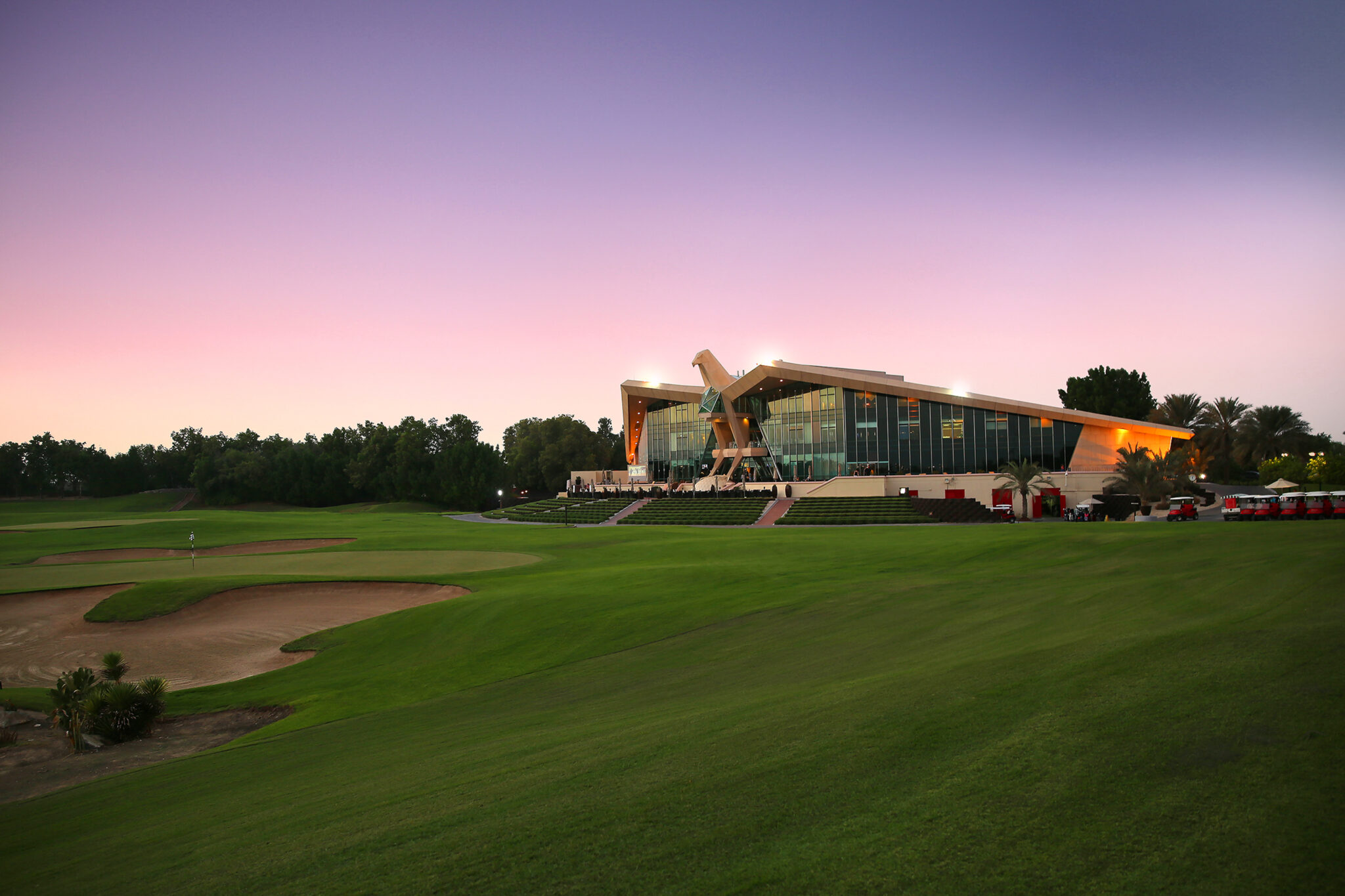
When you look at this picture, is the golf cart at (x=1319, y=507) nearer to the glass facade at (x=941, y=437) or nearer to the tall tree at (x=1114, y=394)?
the glass facade at (x=941, y=437)

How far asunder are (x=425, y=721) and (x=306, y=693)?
579 cm

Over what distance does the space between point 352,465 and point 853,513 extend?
10134 cm

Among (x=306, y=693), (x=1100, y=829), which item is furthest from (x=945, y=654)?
(x=306, y=693)

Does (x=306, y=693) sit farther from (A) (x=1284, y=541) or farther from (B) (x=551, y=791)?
(A) (x=1284, y=541)

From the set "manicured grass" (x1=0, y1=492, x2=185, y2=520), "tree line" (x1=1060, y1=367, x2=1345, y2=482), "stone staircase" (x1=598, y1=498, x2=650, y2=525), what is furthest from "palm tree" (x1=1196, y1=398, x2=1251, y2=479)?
"manicured grass" (x1=0, y1=492, x2=185, y2=520)

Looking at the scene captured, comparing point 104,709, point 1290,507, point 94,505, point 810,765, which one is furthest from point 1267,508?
point 94,505

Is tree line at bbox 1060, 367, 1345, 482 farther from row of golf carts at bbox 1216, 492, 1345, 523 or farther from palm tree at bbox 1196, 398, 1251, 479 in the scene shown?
row of golf carts at bbox 1216, 492, 1345, 523

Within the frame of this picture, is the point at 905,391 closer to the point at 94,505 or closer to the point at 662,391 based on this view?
the point at 662,391

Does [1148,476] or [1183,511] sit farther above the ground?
[1148,476]

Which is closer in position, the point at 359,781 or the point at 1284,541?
the point at 359,781

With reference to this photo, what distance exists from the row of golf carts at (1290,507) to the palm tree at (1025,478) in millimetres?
16628

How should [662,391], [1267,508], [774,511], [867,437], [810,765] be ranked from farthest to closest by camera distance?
[662,391] < [867,437] < [774,511] < [1267,508] < [810,765]

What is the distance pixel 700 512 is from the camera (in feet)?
219

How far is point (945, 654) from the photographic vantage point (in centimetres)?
1096
